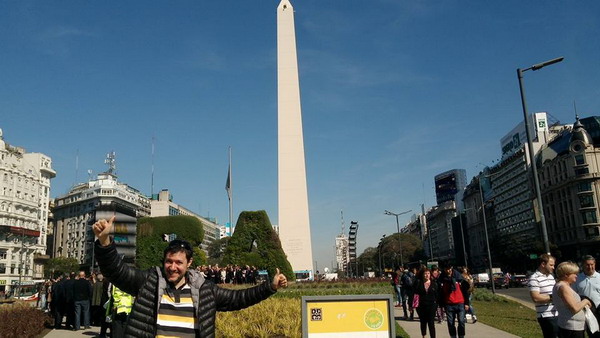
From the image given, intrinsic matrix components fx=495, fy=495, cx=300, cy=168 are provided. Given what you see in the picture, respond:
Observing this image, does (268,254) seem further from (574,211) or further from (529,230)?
(529,230)

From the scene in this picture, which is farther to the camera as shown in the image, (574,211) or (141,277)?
(574,211)

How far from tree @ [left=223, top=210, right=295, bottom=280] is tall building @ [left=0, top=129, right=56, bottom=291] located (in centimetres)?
5603

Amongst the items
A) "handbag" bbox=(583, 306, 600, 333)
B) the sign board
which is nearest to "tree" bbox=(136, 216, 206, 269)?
the sign board

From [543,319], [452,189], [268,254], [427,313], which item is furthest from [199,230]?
[452,189]

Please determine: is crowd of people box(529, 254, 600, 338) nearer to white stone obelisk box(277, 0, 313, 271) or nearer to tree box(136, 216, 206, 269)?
white stone obelisk box(277, 0, 313, 271)

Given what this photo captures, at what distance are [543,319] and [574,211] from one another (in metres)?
77.5

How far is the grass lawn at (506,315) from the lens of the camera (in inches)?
538

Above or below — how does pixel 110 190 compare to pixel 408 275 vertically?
above

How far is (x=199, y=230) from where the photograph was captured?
46969mm

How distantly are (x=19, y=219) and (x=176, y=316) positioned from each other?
313 feet

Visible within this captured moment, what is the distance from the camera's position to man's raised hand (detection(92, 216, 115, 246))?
3625mm

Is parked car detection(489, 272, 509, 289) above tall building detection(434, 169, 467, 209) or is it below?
below

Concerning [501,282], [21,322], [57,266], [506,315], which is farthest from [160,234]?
[57,266]

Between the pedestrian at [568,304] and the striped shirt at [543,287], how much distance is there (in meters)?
1.02
